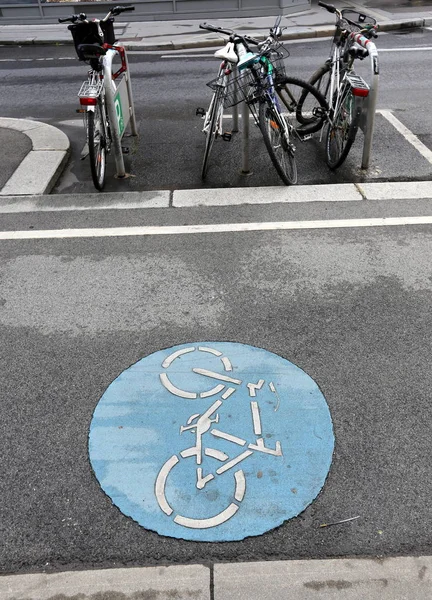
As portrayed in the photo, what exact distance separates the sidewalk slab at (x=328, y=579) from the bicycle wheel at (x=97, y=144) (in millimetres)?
4287

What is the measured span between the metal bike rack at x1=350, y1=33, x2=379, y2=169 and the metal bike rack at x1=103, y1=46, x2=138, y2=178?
105 inches

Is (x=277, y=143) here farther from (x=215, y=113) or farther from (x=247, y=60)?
(x=247, y=60)

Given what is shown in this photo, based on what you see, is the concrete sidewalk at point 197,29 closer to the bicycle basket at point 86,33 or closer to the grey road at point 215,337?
the bicycle basket at point 86,33

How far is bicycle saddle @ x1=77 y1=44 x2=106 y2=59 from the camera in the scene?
17.7ft

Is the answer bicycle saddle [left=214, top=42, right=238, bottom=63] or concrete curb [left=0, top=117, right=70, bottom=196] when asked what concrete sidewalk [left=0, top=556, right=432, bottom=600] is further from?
bicycle saddle [left=214, top=42, right=238, bottom=63]

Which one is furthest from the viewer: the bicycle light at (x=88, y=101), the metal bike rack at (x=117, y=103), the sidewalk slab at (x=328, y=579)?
the metal bike rack at (x=117, y=103)

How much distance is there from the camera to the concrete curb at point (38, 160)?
5691 mm

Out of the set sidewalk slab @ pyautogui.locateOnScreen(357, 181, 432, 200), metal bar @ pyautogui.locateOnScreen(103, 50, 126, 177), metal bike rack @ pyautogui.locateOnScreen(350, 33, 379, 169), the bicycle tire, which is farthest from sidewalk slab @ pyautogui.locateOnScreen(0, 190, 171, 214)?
the bicycle tire

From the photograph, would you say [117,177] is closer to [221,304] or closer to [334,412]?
[221,304]

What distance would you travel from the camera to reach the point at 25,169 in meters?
6.06

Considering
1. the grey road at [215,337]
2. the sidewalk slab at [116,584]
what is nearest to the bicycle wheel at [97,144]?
the grey road at [215,337]

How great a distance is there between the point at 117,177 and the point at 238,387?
3757mm

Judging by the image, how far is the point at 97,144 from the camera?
18.3ft

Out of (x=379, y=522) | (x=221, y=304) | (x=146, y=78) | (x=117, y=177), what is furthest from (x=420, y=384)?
(x=146, y=78)
